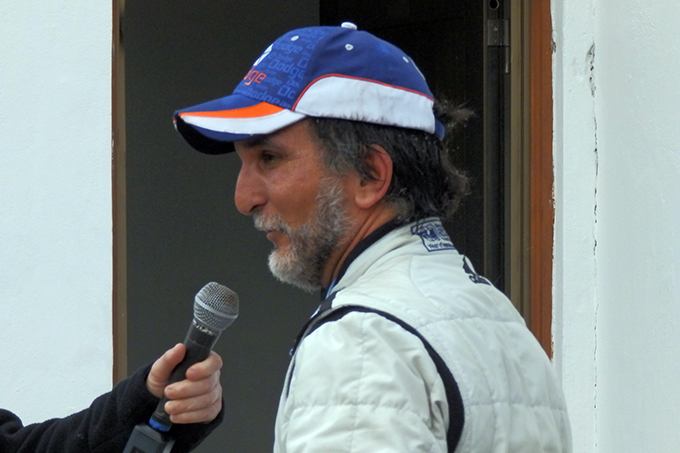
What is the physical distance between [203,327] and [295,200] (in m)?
0.28

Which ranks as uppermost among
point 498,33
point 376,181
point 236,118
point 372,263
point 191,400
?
point 498,33

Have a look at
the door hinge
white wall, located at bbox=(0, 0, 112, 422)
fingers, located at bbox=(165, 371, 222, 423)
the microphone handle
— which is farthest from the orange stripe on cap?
the door hinge

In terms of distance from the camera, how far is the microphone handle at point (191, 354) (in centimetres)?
144

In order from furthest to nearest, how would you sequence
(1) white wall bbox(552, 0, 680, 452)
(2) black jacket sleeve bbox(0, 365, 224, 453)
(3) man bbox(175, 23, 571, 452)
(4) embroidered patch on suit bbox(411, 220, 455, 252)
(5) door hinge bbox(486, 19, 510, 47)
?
(5) door hinge bbox(486, 19, 510, 47), (1) white wall bbox(552, 0, 680, 452), (2) black jacket sleeve bbox(0, 365, 224, 453), (4) embroidered patch on suit bbox(411, 220, 455, 252), (3) man bbox(175, 23, 571, 452)

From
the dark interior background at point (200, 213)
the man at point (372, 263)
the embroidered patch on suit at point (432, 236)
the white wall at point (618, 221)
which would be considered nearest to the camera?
the man at point (372, 263)

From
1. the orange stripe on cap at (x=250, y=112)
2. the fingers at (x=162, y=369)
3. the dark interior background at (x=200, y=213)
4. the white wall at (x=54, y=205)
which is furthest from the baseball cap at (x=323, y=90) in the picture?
the dark interior background at (x=200, y=213)

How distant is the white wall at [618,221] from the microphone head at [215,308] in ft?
5.20

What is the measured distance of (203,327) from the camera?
1434mm

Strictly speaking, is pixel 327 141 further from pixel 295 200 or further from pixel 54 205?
pixel 54 205

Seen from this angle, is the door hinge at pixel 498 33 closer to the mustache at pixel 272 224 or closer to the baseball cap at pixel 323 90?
the baseball cap at pixel 323 90

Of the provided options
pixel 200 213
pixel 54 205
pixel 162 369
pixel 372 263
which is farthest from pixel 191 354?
pixel 200 213

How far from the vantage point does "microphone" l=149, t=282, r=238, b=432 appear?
1427 millimetres

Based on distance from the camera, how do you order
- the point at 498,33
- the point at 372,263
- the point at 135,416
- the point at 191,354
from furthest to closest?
the point at 498,33 < the point at 135,416 < the point at 191,354 < the point at 372,263

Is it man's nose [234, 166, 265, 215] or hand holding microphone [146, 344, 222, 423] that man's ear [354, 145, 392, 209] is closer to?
man's nose [234, 166, 265, 215]
